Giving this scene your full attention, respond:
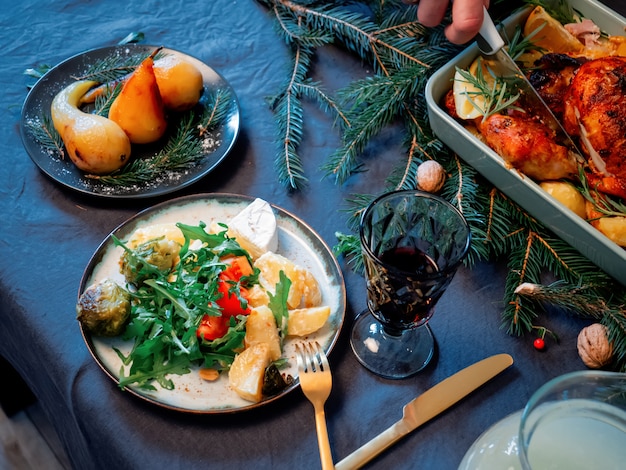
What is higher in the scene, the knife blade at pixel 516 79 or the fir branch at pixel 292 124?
the knife blade at pixel 516 79

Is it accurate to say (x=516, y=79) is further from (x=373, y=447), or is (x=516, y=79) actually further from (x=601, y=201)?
(x=373, y=447)

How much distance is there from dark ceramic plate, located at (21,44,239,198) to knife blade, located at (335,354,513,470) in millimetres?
563

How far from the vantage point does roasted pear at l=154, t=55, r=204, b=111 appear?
1.21m

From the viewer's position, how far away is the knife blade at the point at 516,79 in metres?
1.12

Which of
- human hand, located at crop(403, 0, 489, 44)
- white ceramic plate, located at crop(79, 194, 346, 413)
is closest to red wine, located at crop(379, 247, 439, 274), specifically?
white ceramic plate, located at crop(79, 194, 346, 413)

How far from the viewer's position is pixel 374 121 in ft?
4.11

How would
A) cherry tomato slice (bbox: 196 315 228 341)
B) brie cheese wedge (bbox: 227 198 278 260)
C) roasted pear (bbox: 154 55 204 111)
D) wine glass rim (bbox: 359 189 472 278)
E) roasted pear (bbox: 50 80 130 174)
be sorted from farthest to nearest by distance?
1. roasted pear (bbox: 154 55 204 111)
2. roasted pear (bbox: 50 80 130 174)
3. brie cheese wedge (bbox: 227 198 278 260)
4. cherry tomato slice (bbox: 196 315 228 341)
5. wine glass rim (bbox: 359 189 472 278)

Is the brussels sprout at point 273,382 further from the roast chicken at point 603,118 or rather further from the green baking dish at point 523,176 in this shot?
the roast chicken at point 603,118

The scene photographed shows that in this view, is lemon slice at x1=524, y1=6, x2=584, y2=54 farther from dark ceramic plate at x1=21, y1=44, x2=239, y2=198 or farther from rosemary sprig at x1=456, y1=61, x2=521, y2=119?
dark ceramic plate at x1=21, y1=44, x2=239, y2=198

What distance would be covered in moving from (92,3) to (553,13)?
1070 millimetres

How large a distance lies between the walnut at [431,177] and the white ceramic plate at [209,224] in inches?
9.8

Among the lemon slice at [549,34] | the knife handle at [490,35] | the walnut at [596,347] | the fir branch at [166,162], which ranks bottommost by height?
the walnut at [596,347]

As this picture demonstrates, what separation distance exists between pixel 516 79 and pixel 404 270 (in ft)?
1.65

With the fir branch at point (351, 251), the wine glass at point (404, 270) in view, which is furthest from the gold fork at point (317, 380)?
the fir branch at point (351, 251)
